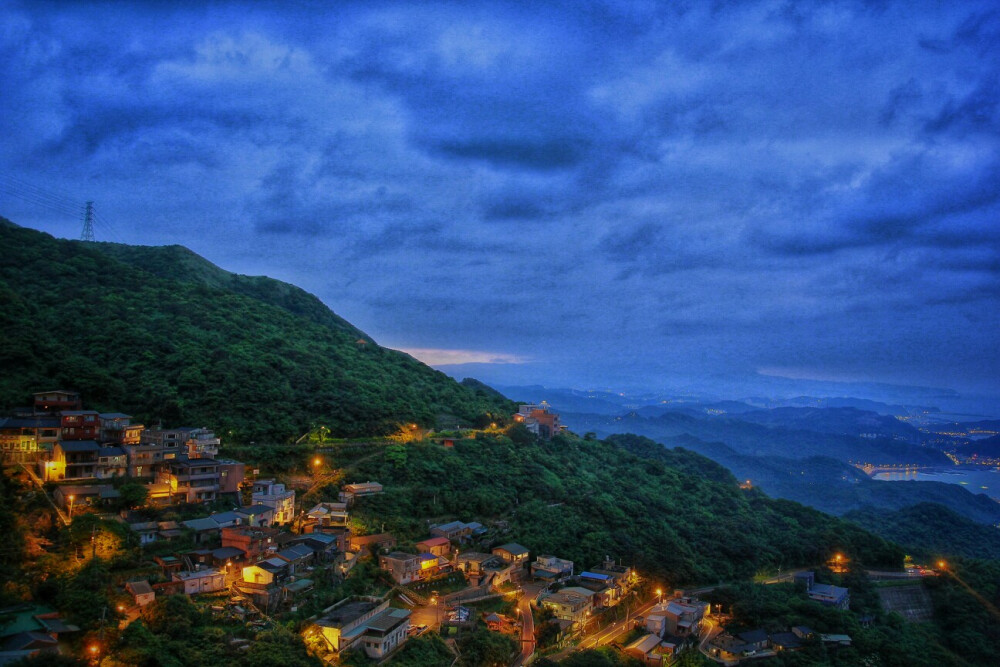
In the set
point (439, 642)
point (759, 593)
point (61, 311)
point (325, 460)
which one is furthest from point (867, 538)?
point (61, 311)

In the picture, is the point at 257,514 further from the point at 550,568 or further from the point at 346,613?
the point at 550,568

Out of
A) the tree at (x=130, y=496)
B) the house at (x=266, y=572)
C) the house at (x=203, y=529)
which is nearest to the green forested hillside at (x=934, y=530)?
the house at (x=266, y=572)

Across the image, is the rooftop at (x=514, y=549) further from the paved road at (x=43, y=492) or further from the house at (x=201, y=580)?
the paved road at (x=43, y=492)

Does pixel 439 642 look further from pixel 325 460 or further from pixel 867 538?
pixel 867 538

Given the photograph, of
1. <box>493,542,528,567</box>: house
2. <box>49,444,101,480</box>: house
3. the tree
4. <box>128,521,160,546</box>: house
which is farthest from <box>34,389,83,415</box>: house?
<box>493,542,528,567</box>: house

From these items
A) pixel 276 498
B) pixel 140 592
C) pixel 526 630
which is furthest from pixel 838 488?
pixel 140 592

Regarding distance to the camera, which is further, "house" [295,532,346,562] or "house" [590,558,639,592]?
"house" [590,558,639,592]

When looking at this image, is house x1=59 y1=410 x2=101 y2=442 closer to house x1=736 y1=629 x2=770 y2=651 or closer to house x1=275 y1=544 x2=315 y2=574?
house x1=275 y1=544 x2=315 y2=574
